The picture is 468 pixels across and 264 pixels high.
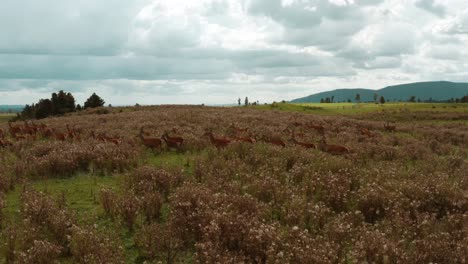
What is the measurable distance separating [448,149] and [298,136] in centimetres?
670

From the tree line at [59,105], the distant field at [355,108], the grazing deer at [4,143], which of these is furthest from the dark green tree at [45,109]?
the grazing deer at [4,143]

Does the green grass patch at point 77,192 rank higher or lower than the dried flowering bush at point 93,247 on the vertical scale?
higher

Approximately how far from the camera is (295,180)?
35.8ft

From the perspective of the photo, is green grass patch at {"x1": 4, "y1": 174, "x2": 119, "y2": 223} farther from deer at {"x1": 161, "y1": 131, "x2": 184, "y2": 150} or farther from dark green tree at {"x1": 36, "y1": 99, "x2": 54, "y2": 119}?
dark green tree at {"x1": 36, "y1": 99, "x2": 54, "y2": 119}

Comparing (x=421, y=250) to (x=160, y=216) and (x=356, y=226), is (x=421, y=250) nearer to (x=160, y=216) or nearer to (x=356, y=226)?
(x=356, y=226)

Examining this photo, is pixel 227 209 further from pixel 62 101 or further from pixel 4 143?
pixel 62 101

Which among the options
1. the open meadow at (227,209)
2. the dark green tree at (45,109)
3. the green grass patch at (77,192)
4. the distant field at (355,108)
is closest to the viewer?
the open meadow at (227,209)

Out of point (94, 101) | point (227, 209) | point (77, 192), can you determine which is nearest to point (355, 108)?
point (94, 101)

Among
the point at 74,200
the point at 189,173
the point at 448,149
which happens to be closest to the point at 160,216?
the point at 74,200

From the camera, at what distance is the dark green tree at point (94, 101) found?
7612cm

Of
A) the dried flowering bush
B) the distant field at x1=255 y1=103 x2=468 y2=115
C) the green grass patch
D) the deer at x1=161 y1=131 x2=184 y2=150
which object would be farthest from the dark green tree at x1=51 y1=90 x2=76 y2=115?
the dried flowering bush

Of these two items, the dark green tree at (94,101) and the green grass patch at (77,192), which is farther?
the dark green tree at (94,101)

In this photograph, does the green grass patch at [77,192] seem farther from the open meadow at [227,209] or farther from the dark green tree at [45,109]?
the dark green tree at [45,109]

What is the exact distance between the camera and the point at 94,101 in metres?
77.4
